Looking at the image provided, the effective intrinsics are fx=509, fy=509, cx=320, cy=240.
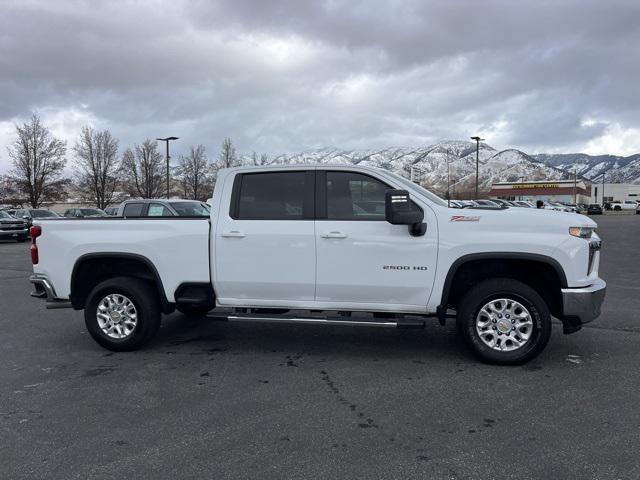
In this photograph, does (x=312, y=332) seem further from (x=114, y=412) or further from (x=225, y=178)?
(x=114, y=412)

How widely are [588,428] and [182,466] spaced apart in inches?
113

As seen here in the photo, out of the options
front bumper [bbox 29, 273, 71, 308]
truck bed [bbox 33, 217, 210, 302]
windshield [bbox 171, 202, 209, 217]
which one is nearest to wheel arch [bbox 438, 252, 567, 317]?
truck bed [bbox 33, 217, 210, 302]

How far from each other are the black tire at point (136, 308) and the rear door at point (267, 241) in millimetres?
818

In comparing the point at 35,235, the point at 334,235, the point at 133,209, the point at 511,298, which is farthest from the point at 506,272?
the point at 133,209

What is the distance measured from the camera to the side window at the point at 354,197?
518cm

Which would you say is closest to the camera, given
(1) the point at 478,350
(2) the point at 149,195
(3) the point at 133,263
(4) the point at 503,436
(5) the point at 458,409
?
(4) the point at 503,436

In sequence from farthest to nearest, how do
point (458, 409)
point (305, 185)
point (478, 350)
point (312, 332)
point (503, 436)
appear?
point (312, 332), point (305, 185), point (478, 350), point (458, 409), point (503, 436)

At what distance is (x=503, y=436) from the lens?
3.61m

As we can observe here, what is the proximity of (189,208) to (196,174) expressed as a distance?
3497 cm

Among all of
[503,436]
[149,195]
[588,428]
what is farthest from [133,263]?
[149,195]

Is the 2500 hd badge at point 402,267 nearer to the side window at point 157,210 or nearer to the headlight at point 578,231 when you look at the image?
the headlight at point 578,231

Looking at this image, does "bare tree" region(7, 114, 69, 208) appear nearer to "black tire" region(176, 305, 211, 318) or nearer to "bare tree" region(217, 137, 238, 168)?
"bare tree" region(217, 137, 238, 168)

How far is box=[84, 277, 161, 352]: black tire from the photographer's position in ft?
18.4

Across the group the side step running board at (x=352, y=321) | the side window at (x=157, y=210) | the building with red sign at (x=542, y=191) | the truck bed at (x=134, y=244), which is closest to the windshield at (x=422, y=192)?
the side step running board at (x=352, y=321)
